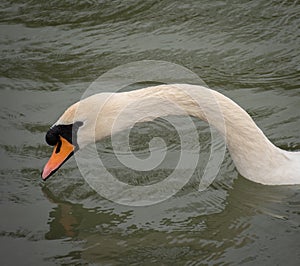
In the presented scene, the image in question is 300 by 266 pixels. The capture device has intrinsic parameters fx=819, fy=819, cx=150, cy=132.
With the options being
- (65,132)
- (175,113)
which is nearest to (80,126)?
(65,132)

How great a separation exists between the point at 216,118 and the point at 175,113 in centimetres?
33

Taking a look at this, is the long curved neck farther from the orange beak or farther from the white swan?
the orange beak

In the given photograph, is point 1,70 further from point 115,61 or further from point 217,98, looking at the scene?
point 217,98

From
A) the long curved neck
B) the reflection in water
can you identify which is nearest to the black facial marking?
the long curved neck

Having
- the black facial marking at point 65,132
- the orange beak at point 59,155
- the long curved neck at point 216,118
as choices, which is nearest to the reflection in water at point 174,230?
the long curved neck at point 216,118

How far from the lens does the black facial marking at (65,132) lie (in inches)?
219

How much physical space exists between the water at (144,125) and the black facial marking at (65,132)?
2.35ft

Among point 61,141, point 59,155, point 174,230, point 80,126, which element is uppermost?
point 80,126

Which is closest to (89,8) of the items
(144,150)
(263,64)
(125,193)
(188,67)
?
(188,67)

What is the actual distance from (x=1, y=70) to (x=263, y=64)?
2612 mm

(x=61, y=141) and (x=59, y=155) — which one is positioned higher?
(x=61, y=141)

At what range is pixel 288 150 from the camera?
676cm

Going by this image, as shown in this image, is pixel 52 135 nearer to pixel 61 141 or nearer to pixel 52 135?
pixel 52 135

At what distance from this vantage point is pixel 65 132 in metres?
5.61
